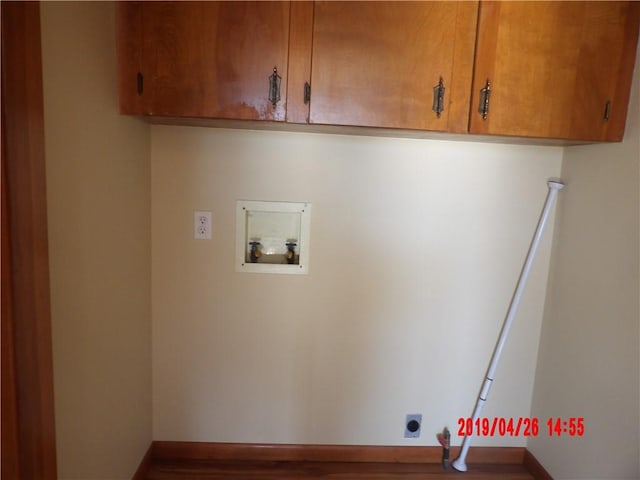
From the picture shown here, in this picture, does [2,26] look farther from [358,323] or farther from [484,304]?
[484,304]

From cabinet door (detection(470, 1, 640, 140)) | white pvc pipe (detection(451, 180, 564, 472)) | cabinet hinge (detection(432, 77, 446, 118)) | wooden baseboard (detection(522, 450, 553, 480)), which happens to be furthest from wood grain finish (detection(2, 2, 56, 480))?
wooden baseboard (detection(522, 450, 553, 480))

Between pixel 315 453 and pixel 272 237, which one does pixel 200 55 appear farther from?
pixel 315 453

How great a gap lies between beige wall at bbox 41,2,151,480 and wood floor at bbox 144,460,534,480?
26cm

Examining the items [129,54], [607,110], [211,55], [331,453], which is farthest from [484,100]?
[331,453]

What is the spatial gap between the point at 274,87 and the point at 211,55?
0.24 meters

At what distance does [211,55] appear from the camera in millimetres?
1360

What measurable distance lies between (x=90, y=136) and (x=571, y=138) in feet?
5.52

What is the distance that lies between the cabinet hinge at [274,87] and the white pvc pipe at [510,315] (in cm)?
126

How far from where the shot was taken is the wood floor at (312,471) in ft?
6.09

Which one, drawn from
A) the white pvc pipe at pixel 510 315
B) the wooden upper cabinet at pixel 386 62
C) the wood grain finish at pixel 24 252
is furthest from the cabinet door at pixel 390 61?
the wood grain finish at pixel 24 252

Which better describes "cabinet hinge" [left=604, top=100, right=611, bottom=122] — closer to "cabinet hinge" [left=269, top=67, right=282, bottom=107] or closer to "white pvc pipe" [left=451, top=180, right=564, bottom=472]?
"white pvc pipe" [left=451, top=180, right=564, bottom=472]

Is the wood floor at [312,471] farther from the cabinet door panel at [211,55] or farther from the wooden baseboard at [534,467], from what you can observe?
the cabinet door panel at [211,55]

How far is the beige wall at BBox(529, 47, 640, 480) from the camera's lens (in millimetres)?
1463

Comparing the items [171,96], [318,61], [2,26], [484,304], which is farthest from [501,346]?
[2,26]
